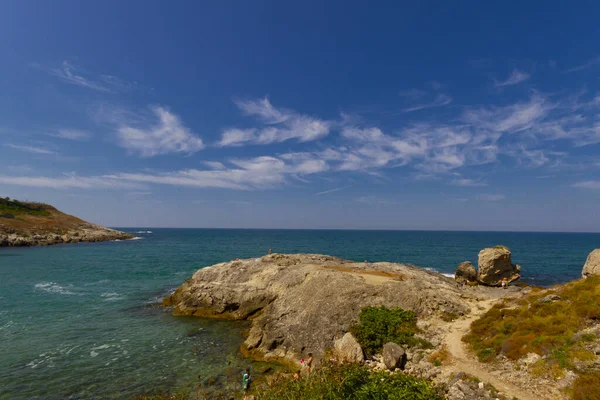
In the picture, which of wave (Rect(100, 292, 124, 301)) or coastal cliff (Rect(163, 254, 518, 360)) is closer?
coastal cliff (Rect(163, 254, 518, 360))

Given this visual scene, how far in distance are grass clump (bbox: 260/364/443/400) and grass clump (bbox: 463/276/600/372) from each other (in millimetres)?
7179

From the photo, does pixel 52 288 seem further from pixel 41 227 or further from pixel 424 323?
pixel 41 227

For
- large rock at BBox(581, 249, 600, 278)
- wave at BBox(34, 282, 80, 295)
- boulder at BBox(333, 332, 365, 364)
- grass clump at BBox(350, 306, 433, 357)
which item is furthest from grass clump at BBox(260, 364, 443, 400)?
wave at BBox(34, 282, 80, 295)

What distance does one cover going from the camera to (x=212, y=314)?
126 ft

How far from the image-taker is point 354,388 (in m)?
14.8

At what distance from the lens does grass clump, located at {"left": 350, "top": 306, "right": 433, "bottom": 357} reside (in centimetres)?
2362

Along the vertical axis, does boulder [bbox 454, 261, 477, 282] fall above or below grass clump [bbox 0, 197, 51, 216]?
below

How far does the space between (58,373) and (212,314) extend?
16884mm

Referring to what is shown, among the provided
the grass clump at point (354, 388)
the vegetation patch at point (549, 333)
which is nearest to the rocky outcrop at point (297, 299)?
the vegetation patch at point (549, 333)

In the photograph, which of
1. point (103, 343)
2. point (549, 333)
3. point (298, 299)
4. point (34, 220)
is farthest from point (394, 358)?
point (34, 220)

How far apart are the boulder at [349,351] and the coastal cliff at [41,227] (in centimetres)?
15470

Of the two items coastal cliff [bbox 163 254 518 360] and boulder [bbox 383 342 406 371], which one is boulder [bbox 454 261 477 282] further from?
boulder [bbox 383 342 406 371]

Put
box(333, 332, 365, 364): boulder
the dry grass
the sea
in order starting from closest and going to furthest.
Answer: box(333, 332, 365, 364): boulder → the sea → the dry grass

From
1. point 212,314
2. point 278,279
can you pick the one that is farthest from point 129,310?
point 278,279
